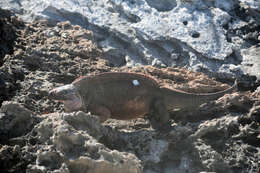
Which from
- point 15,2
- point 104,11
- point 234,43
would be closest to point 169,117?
point 234,43

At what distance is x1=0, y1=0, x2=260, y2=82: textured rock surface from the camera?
638 centimetres

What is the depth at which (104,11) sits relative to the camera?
7.46 meters

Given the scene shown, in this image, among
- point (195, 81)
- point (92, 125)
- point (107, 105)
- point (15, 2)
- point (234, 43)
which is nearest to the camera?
point (92, 125)

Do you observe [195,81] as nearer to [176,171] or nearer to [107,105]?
[107,105]

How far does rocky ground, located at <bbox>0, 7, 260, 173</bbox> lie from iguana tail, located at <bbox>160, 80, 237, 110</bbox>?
10cm

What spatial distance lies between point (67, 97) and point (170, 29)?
2.77 metres

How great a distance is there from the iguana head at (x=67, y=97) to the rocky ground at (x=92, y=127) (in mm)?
187

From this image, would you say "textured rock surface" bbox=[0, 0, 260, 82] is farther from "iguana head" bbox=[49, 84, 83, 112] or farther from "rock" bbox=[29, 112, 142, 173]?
"rock" bbox=[29, 112, 142, 173]

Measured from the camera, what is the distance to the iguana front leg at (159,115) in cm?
484

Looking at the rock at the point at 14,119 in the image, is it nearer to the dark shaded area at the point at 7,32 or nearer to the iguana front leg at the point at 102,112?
the iguana front leg at the point at 102,112

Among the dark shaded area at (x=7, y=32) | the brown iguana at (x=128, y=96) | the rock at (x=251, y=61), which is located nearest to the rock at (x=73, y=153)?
the brown iguana at (x=128, y=96)

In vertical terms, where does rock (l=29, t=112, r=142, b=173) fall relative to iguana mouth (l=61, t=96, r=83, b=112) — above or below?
above

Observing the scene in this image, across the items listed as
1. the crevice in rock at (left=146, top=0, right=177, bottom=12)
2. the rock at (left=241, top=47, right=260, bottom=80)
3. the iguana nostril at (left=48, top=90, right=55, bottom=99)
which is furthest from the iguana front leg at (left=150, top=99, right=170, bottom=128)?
the crevice in rock at (left=146, top=0, right=177, bottom=12)

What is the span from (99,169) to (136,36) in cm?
394
